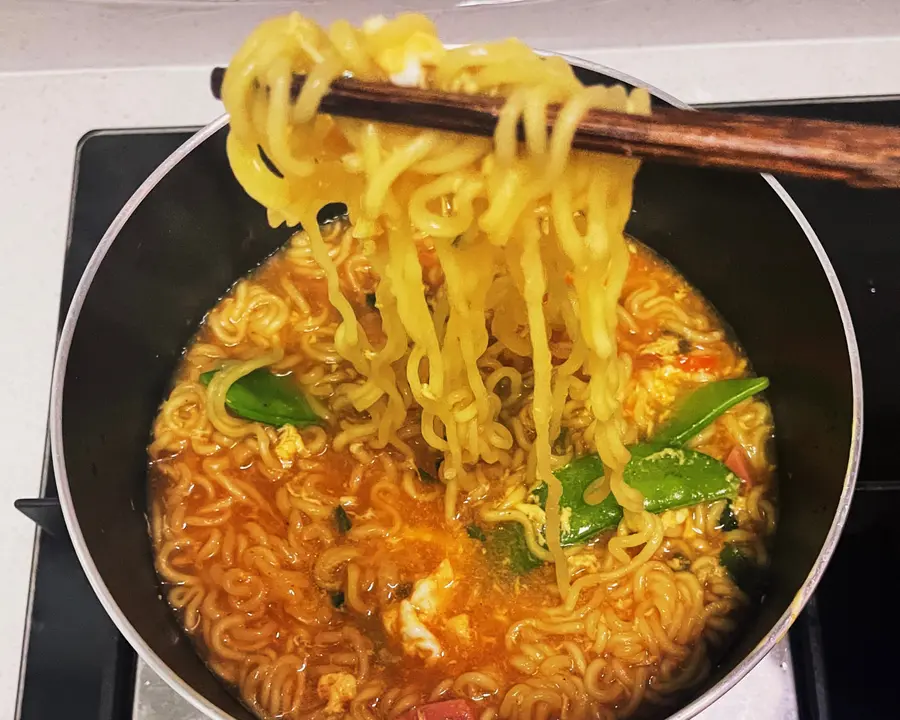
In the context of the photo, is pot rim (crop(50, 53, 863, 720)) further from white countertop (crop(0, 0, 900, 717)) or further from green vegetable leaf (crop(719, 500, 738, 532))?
white countertop (crop(0, 0, 900, 717))

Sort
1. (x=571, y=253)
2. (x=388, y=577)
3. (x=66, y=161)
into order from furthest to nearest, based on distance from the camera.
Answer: (x=66, y=161) → (x=388, y=577) → (x=571, y=253)

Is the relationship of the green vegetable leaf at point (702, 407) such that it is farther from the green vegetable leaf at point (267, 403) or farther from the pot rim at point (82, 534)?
the green vegetable leaf at point (267, 403)

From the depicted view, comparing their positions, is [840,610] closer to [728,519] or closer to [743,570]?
[743,570]

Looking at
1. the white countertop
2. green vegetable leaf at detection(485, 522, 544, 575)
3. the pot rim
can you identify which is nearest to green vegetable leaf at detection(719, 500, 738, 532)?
the pot rim

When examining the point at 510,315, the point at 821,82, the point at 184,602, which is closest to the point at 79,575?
the point at 184,602

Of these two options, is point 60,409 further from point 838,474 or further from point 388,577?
point 838,474

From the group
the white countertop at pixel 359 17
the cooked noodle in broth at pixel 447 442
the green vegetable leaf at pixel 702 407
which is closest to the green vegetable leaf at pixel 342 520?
the cooked noodle in broth at pixel 447 442

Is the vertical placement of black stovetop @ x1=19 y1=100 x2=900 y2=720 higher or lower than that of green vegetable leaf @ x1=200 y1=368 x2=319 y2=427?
lower
